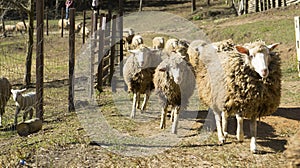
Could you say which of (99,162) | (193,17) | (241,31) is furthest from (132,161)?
(193,17)

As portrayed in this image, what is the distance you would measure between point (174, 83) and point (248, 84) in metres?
1.60

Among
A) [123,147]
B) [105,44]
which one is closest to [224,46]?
[123,147]

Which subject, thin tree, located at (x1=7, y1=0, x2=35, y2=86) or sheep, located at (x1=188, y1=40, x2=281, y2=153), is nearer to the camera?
sheep, located at (x1=188, y1=40, x2=281, y2=153)

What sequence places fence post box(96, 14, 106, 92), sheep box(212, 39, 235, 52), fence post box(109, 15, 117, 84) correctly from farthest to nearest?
fence post box(109, 15, 117, 84), fence post box(96, 14, 106, 92), sheep box(212, 39, 235, 52)

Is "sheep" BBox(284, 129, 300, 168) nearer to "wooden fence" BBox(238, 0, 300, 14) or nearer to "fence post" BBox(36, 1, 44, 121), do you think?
"fence post" BBox(36, 1, 44, 121)

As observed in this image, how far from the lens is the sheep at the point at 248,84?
648 cm

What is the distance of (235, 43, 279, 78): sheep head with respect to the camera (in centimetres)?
632

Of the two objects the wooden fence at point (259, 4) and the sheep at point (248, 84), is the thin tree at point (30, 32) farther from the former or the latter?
the wooden fence at point (259, 4)

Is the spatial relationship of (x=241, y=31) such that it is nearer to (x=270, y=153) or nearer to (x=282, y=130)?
(x=282, y=130)

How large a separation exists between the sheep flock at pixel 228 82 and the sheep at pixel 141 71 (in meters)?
0.99

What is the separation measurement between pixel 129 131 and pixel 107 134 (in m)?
0.48

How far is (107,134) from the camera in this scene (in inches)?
298

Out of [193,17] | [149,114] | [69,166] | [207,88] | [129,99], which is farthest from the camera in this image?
[193,17]

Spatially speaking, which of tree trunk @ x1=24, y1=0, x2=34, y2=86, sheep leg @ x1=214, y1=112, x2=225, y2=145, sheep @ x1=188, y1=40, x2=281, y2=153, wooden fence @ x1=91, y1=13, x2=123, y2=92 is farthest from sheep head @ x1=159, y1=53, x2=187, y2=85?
tree trunk @ x1=24, y1=0, x2=34, y2=86
